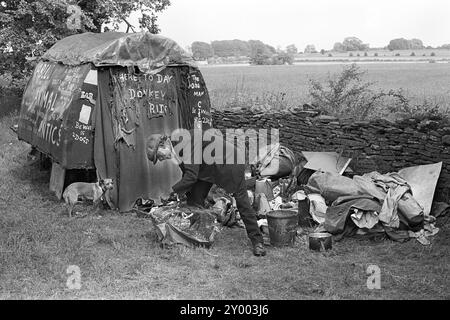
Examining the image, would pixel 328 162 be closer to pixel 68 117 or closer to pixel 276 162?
pixel 276 162

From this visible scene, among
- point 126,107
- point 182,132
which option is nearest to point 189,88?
point 126,107

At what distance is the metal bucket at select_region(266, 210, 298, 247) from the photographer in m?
7.30

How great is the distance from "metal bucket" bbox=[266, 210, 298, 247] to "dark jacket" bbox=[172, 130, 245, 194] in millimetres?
715

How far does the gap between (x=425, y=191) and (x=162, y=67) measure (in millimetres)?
4660

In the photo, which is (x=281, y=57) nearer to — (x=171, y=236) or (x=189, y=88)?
(x=189, y=88)

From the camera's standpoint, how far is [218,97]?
15.0m

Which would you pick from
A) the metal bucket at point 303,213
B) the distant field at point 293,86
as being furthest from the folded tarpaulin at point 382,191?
the distant field at point 293,86

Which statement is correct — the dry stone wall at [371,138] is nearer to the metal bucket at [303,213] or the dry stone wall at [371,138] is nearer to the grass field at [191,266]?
the grass field at [191,266]

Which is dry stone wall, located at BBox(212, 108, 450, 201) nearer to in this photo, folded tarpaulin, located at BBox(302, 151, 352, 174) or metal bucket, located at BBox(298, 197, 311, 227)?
folded tarpaulin, located at BBox(302, 151, 352, 174)

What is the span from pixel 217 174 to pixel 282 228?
→ 44.6 inches

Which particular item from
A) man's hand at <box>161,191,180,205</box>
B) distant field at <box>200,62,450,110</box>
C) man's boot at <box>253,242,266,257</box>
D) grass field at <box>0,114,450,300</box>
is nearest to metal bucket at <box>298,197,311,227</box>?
grass field at <box>0,114,450,300</box>

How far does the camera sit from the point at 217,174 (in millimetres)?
7055

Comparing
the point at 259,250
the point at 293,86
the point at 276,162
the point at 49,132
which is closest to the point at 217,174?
the point at 259,250

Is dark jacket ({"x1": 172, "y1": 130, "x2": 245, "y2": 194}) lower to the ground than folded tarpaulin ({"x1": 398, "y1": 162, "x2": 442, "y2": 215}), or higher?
higher
